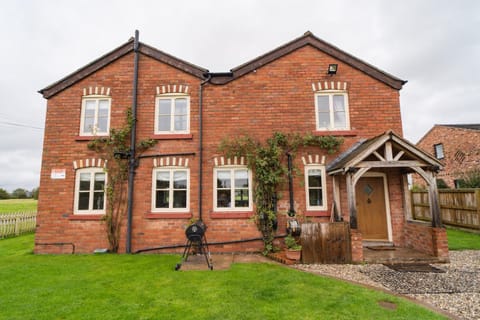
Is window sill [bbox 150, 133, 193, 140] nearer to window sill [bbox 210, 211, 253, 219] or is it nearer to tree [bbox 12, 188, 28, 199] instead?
window sill [bbox 210, 211, 253, 219]

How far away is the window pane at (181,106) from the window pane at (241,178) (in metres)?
3.09

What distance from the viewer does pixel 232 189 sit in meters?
8.61

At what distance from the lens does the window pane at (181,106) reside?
9148 millimetres

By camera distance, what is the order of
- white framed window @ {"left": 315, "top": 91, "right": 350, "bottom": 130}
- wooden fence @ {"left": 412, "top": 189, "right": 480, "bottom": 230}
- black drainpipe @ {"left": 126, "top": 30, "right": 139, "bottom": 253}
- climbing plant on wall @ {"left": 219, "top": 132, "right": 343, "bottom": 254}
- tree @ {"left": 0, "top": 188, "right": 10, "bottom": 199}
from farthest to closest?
tree @ {"left": 0, "top": 188, "right": 10, "bottom": 199} → wooden fence @ {"left": 412, "top": 189, "right": 480, "bottom": 230} → white framed window @ {"left": 315, "top": 91, "right": 350, "bottom": 130} → black drainpipe @ {"left": 126, "top": 30, "right": 139, "bottom": 253} → climbing plant on wall @ {"left": 219, "top": 132, "right": 343, "bottom": 254}

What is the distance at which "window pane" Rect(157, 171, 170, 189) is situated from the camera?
873 centimetres

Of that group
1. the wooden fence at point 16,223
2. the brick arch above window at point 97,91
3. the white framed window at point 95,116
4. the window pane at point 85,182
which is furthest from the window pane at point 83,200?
the wooden fence at point 16,223

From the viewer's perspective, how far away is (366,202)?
28.1 ft

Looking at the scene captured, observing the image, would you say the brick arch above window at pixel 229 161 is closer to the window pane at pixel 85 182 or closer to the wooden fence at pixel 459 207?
the window pane at pixel 85 182

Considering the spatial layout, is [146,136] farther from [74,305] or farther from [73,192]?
[74,305]

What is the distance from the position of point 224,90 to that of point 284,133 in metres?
2.78

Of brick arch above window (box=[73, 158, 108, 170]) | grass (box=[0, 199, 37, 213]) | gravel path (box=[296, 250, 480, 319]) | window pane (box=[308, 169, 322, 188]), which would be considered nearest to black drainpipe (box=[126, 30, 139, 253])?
brick arch above window (box=[73, 158, 108, 170])

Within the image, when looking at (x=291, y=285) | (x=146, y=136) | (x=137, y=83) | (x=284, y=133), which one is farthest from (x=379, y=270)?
(x=137, y=83)

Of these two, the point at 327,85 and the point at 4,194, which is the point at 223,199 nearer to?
the point at 327,85

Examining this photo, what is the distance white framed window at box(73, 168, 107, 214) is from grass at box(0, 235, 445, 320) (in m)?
2.06
